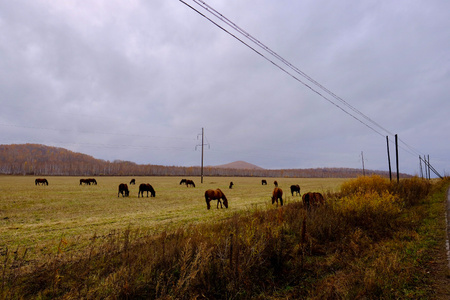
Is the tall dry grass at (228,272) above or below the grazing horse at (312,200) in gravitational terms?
below

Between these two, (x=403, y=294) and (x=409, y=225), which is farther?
(x=409, y=225)

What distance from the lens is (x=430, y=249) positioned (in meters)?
7.04

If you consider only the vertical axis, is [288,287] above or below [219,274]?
below

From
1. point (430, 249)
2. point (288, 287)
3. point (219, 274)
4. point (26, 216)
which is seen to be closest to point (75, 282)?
point (219, 274)

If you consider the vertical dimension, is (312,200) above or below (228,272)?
above

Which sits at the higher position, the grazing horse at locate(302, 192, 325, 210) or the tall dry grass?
the grazing horse at locate(302, 192, 325, 210)

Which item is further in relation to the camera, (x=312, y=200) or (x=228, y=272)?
(x=312, y=200)

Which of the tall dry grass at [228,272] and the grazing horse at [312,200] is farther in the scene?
the grazing horse at [312,200]

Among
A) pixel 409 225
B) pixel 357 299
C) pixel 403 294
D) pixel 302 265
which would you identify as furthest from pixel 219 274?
pixel 409 225

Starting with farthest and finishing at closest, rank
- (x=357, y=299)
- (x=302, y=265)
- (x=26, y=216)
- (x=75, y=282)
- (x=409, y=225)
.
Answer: (x=26, y=216)
(x=409, y=225)
(x=302, y=265)
(x=75, y=282)
(x=357, y=299)

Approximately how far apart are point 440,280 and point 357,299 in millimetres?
2518

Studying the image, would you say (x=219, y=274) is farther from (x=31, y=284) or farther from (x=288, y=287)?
(x=31, y=284)

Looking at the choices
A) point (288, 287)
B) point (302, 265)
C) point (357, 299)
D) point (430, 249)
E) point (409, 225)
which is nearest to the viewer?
point (357, 299)

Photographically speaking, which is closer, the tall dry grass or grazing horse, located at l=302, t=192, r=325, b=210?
the tall dry grass
